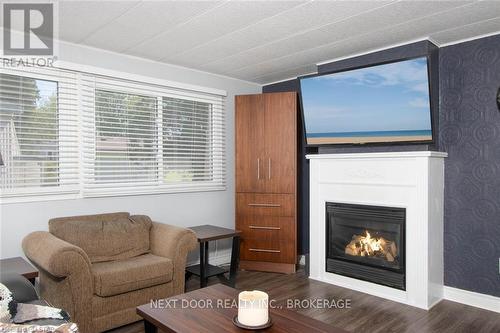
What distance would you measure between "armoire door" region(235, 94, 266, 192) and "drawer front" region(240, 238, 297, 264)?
0.61 m

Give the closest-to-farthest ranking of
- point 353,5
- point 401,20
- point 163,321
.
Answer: point 163,321 < point 353,5 < point 401,20

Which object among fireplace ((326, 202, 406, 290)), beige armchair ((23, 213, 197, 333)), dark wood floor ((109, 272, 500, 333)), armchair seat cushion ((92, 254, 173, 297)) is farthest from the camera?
fireplace ((326, 202, 406, 290))

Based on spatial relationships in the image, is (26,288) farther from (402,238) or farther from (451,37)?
(451,37)

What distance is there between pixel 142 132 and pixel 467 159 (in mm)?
3054

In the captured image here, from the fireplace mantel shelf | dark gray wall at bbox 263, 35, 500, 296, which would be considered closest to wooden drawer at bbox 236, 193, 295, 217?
the fireplace mantel shelf

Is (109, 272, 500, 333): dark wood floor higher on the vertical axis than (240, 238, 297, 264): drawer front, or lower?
lower

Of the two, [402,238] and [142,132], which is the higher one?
[142,132]

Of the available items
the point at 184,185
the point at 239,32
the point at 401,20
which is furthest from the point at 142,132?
the point at 401,20

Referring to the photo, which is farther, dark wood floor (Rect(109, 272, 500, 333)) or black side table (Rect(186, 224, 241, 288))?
black side table (Rect(186, 224, 241, 288))

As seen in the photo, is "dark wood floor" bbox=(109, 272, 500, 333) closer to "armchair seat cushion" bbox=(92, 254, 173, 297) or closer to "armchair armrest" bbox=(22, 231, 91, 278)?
"armchair seat cushion" bbox=(92, 254, 173, 297)

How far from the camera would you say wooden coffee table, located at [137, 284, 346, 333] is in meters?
1.78

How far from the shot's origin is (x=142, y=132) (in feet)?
12.4

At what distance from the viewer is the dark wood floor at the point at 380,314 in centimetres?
270

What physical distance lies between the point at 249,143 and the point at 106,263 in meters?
2.04
